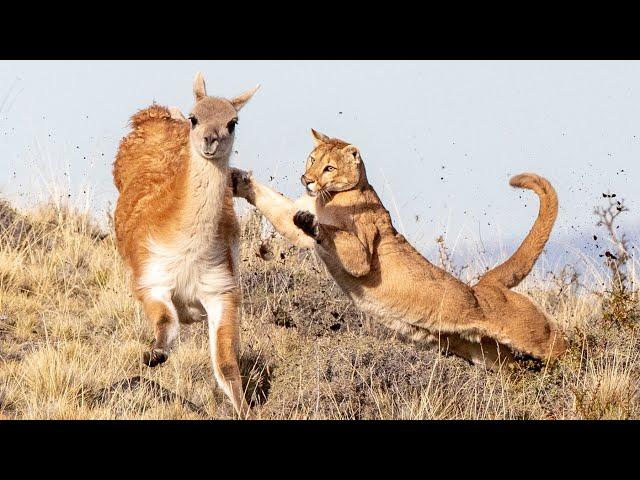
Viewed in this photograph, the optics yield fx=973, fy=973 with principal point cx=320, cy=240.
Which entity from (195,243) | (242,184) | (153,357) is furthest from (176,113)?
(153,357)

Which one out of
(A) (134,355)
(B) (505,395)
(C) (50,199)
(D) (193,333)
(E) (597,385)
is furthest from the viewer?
(C) (50,199)

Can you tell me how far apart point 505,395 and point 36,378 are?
409cm

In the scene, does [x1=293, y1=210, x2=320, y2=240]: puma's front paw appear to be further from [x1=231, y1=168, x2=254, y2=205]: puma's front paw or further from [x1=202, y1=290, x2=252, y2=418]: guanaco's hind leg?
[x1=231, y1=168, x2=254, y2=205]: puma's front paw

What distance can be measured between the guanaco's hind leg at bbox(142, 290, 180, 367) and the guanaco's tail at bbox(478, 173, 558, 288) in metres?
3.21

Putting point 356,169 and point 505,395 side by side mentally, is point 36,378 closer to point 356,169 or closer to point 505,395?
point 356,169

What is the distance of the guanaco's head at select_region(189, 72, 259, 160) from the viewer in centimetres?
748

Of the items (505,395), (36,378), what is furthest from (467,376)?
(36,378)

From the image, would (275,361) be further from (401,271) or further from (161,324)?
(161,324)

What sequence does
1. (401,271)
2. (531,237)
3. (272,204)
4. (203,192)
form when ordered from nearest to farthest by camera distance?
(203,192)
(272,204)
(401,271)
(531,237)

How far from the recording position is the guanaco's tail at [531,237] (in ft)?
30.8

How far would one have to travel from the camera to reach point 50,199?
13867 mm

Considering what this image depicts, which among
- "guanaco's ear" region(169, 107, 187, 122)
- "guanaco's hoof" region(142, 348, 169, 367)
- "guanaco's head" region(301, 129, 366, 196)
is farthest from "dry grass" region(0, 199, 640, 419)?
"guanaco's ear" region(169, 107, 187, 122)

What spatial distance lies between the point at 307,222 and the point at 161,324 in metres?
1.44

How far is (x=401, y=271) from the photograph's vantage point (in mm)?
Result: 9062
